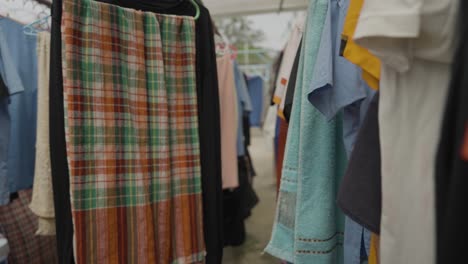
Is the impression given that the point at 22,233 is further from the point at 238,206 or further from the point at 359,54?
the point at 359,54

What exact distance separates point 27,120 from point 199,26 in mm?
872

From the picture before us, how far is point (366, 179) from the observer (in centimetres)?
39

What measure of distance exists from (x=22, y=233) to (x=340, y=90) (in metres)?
1.49

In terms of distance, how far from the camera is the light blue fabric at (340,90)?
1.75 ft

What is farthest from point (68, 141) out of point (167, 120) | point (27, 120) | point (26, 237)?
point (26, 237)

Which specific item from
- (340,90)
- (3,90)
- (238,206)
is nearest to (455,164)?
(340,90)

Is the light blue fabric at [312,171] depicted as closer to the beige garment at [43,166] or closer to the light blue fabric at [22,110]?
Answer: the beige garment at [43,166]

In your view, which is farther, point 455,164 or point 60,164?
point 60,164

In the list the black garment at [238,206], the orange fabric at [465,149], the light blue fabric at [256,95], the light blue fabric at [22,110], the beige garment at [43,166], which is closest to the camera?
the orange fabric at [465,149]

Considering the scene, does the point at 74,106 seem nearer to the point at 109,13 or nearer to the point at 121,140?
the point at 121,140

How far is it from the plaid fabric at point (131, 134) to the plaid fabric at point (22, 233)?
84 cm

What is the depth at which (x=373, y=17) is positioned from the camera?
1.06ft

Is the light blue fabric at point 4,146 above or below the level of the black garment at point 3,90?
below

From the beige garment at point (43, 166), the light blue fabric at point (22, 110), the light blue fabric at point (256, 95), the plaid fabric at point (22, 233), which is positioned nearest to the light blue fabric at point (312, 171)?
the beige garment at point (43, 166)
